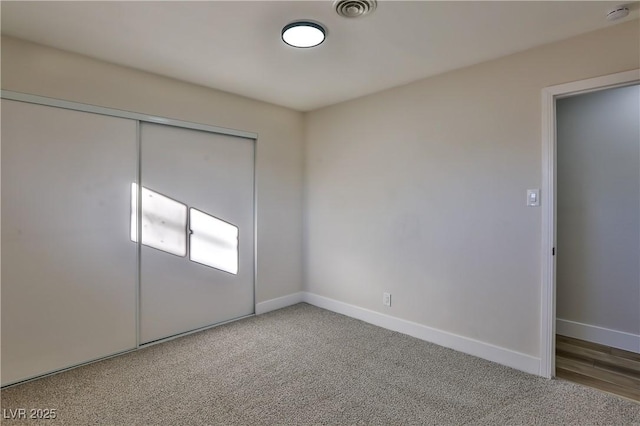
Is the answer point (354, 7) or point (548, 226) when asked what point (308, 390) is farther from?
point (354, 7)

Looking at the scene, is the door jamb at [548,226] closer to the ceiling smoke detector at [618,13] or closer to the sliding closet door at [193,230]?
the ceiling smoke detector at [618,13]

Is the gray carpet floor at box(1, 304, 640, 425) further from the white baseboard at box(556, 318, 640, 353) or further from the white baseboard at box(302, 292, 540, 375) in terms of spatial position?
the white baseboard at box(556, 318, 640, 353)

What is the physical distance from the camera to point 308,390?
7.57 feet

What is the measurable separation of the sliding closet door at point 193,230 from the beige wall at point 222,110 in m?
0.18

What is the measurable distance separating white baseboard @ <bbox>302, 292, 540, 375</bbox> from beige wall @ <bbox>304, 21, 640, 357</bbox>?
0.18 feet

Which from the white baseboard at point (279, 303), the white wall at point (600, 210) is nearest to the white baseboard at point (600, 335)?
the white wall at point (600, 210)

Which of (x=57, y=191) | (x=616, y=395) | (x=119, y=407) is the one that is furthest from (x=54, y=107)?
(x=616, y=395)

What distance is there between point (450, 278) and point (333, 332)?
126 centimetres

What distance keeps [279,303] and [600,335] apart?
332 cm

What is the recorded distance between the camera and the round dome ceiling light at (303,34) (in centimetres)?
212

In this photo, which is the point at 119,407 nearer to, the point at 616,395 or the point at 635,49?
the point at 616,395

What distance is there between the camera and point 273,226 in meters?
4.04

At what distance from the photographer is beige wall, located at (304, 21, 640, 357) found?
2525 millimetres

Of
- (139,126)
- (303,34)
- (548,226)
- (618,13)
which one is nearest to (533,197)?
(548,226)
